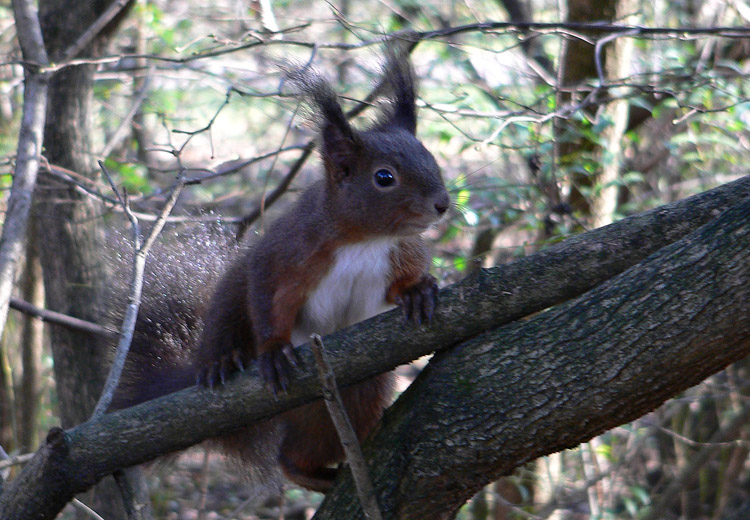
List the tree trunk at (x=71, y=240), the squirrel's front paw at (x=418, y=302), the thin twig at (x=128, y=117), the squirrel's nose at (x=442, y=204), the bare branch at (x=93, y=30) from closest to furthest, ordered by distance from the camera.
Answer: the squirrel's front paw at (x=418, y=302) < the squirrel's nose at (x=442, y=204) < the bare branch at (x=93, y=30) < the tree trunk at (x=71, y=240) < the thin twig at (x=128, y=117)

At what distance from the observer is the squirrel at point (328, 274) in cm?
220

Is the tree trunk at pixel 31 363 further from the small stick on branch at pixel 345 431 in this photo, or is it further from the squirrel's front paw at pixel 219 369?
the small stick on branch at pixel 345 431

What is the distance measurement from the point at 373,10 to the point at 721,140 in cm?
393

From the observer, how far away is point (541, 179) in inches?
142

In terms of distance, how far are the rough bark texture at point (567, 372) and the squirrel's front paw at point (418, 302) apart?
12 centimetres

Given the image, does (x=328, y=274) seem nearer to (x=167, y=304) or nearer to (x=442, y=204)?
(x=442, y=204)

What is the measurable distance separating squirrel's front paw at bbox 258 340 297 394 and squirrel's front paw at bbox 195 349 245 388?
15cm

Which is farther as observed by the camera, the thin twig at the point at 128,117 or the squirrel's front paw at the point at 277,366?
the thin twig at the point at 128,117

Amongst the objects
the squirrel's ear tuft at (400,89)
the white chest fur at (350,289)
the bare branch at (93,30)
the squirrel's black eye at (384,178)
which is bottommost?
the white chest fur at (350,289)

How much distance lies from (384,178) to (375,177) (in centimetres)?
3

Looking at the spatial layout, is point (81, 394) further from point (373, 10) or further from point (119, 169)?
point (373, 10)

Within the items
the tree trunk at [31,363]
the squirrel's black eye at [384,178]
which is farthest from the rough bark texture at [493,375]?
the tree trunk at [31,363]

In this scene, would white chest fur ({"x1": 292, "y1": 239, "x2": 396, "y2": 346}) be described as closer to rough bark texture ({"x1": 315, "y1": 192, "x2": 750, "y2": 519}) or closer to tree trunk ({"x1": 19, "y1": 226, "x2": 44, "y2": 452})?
rough bark texture ({"x1": 315, "y1": 192, "x2": 750, "y2": 519})

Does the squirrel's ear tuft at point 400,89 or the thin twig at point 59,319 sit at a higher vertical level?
the squirrel's ear tuft at point 400,89
